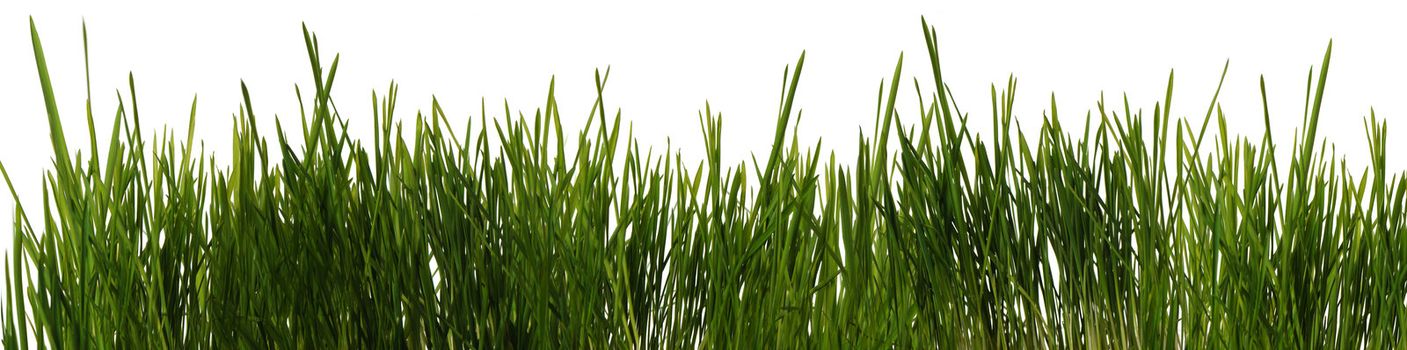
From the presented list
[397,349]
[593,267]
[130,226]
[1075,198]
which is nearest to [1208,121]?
[1075,198]

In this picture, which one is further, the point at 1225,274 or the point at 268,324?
the point at 1225,274

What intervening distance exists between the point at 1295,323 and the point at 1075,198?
260mm

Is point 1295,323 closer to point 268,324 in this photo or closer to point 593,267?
point 593,267

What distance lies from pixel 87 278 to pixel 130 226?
69mm

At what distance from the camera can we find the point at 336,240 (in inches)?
50.6

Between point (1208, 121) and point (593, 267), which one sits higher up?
point (1208, 121)

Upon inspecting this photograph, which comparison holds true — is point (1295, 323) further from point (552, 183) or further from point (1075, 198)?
point (552, 183)

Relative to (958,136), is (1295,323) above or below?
below

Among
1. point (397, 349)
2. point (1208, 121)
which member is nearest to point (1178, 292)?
point (1208, 121)

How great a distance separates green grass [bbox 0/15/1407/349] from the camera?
1.28 metres

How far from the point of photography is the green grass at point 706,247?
4.20ft

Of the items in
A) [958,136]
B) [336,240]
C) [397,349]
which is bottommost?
[397,349]

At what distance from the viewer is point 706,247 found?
4.45 ft

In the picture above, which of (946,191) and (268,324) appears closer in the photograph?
(268,324)
